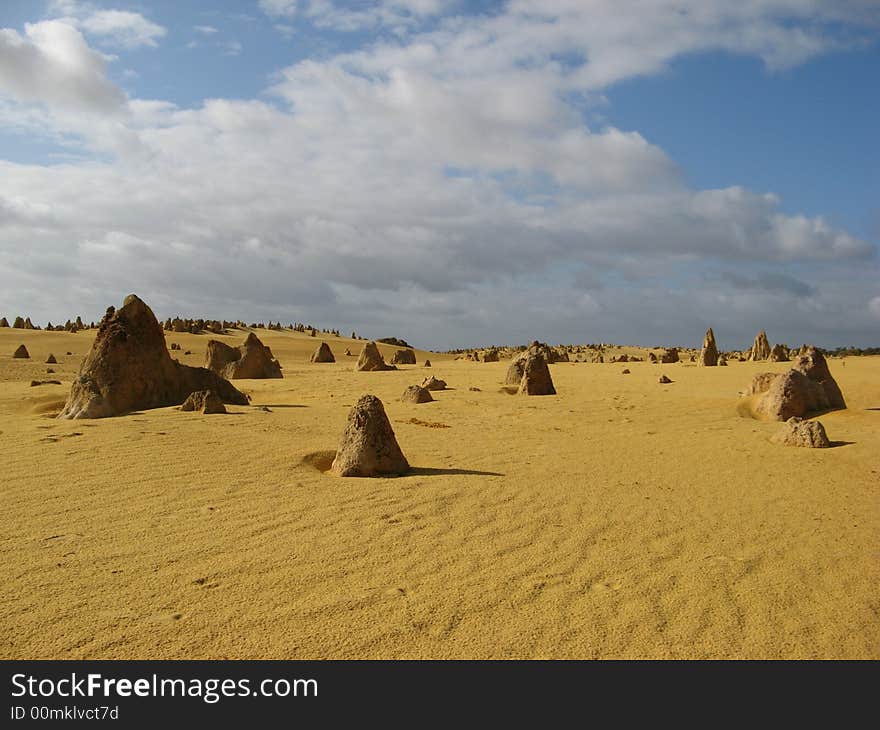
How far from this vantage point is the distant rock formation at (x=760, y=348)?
1188 inches

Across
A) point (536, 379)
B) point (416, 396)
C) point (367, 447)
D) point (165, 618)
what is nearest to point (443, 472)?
point (367, 447)

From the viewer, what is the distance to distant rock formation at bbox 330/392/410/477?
19.6 feet

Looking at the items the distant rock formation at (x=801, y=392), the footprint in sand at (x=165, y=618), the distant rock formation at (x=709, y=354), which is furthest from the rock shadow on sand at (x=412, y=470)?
the distant rock formation at (x=709, y=354)

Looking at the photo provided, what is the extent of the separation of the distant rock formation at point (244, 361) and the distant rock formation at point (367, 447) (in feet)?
41.1

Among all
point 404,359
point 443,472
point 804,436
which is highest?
point 404,359

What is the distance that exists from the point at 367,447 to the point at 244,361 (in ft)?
42.8

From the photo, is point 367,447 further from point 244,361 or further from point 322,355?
point 322,355

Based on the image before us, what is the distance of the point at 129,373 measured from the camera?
367 inches

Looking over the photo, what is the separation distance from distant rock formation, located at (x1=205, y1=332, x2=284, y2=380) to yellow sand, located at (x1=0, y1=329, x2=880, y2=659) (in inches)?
380

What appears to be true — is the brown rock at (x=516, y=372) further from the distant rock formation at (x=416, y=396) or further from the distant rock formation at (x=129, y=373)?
the distant rock formation at (x=129, y=373)

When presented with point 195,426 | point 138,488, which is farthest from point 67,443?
point 138,488
